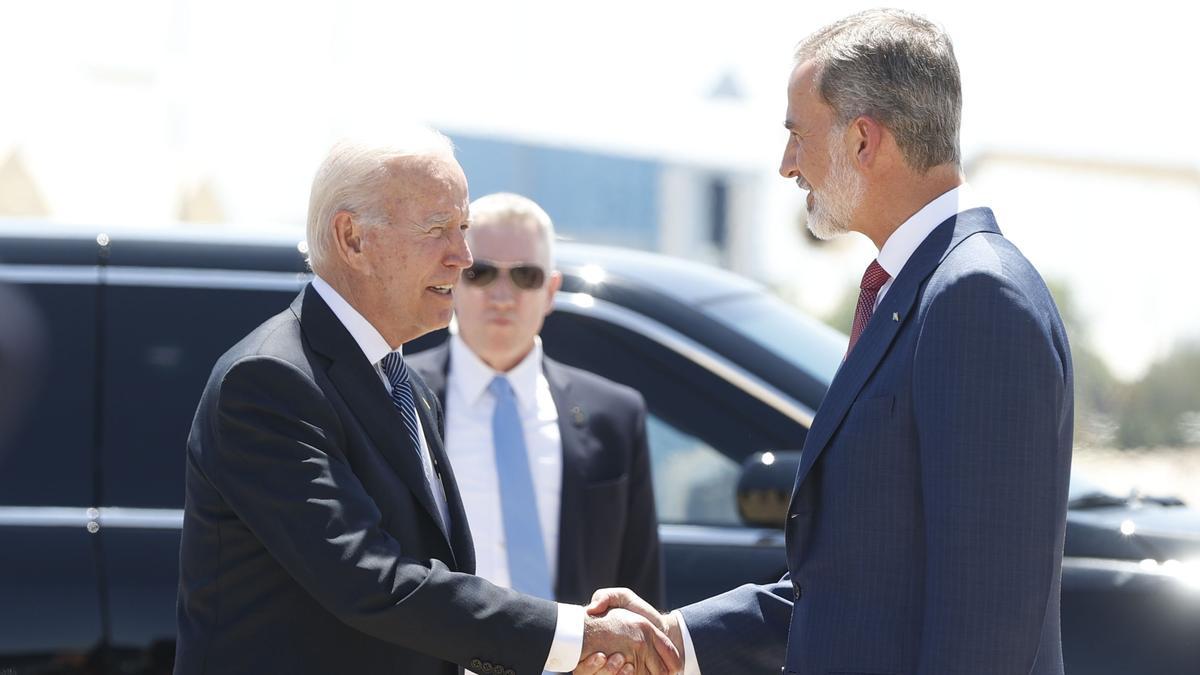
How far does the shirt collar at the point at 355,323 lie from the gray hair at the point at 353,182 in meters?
0.06

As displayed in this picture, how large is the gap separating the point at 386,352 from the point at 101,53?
60.9ft

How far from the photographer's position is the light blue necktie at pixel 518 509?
364 cm

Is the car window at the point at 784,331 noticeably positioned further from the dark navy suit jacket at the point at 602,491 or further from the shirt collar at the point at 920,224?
the shirt collar at the point at 920,224

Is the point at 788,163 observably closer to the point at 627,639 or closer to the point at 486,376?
the point at 627,639

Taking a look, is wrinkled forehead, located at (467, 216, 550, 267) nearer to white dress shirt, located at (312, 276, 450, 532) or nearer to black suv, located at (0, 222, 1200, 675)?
black suv, located at (0, 222, 1200, 675)

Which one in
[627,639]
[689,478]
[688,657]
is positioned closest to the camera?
[627,639]

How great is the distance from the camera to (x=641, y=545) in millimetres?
3787

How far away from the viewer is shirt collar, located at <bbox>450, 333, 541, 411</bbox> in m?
3.89

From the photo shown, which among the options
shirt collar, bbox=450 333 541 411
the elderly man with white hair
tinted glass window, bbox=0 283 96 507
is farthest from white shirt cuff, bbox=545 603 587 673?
tinted glass window, bbox=0 283 96 507

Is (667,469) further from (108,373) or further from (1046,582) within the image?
(1046,582)

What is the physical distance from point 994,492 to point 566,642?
3.20 feet

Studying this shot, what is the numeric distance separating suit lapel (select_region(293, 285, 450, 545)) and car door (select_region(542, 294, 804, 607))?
124cm

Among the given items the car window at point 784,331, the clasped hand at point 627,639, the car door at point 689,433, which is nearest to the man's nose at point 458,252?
the clasped hand at point 627,639

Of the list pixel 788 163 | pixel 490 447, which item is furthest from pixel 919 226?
pixel 490 447
